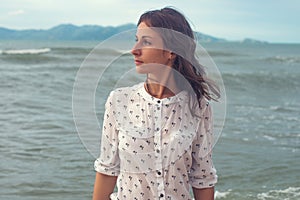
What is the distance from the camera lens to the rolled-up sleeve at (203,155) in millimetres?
1998

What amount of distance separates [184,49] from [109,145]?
47cm

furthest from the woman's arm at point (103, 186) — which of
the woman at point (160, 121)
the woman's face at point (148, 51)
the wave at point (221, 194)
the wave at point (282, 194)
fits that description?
the wave at point (282, 194)

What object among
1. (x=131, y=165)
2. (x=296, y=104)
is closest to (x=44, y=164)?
(x=131, y=165)

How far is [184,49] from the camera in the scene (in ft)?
6.50

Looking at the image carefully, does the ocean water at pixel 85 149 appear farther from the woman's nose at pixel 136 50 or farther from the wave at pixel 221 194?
the woman's nose at pixel 136 50

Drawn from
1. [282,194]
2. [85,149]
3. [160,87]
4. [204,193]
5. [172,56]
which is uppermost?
[172,56]

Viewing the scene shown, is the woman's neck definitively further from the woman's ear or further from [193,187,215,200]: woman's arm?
[193,187,215,200]: woman's arm

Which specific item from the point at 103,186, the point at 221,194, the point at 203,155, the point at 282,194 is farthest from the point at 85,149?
the point at 203,155

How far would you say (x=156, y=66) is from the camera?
1988 millimetres

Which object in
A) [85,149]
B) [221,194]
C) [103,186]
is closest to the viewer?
[103,186]

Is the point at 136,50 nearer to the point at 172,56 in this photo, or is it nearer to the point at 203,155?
the point at 172,56

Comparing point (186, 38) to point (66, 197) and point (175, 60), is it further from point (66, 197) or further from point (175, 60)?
point (66, 197)

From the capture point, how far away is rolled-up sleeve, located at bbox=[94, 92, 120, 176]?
198 centimetres

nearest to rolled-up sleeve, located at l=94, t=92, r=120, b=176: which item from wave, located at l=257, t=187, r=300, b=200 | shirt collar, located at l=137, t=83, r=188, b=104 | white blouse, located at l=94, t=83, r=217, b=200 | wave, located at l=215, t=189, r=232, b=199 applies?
white blouse, located at l=94, t=83, r=217, b=200
